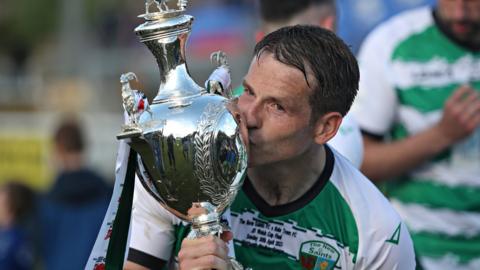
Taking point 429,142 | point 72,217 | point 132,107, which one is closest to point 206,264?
point 132,107

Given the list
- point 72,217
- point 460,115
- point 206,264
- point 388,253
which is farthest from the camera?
point 72,217

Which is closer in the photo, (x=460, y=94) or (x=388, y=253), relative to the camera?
(x=388, y=253)

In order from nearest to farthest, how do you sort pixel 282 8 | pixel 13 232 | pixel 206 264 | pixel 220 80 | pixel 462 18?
1. pixel 206 264
2. pixel 220 80
3. pixel 282 8
4. pixel 462 18
5. pixel 13 232

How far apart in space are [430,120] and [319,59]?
Result: 1.73 m

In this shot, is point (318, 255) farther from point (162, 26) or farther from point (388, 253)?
point (162, 26)

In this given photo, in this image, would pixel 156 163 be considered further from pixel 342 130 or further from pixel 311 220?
pixel 342 130

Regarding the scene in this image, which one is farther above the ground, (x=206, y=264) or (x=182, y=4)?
(x=182, y=4)

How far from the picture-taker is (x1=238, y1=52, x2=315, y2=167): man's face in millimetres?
2764

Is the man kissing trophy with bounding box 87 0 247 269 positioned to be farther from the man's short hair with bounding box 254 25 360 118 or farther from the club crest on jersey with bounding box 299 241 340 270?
the club crest on jersey with bounding box 299 241 340 270

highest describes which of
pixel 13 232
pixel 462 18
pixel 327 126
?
pixel 462 18

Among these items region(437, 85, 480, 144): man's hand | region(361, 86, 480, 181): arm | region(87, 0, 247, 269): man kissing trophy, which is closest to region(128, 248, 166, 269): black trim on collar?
region(87, 0, 247, 269): man kissing trophy

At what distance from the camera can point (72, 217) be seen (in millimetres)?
7141

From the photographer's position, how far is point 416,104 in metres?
4.41

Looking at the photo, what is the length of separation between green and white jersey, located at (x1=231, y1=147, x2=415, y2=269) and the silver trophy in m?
0.33
